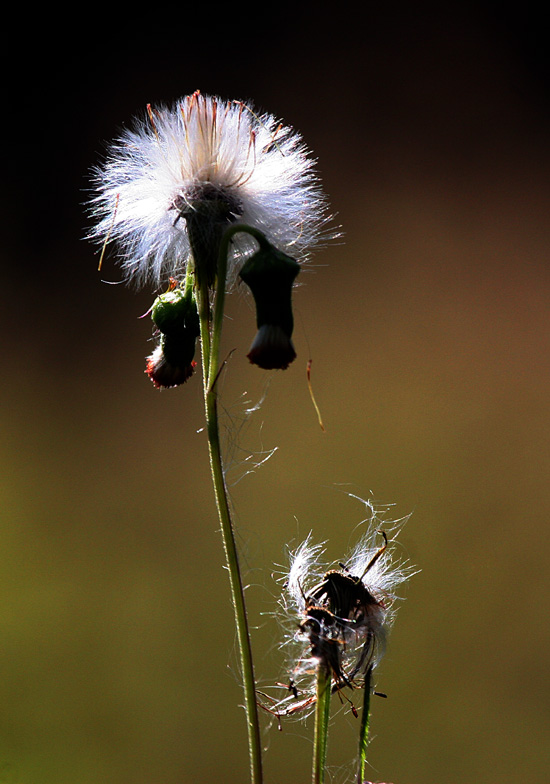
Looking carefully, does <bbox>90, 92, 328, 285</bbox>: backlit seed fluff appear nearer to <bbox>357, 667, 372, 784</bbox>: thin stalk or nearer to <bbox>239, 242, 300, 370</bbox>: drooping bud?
<bbox>239, 242, 300, 370</bbox>: drooping bud

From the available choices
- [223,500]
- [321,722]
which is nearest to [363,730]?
[321,722]

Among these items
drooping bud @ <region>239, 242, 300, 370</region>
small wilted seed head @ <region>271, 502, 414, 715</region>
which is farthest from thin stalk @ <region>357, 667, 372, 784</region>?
drooping bud @ <region>239, 242, 300, 370</region>

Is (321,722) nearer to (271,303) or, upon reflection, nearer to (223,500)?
(223,500)

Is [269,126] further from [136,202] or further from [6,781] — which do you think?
[6,781]

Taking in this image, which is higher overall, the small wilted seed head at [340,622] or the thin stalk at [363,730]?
the small wilted seed head at [340,622]

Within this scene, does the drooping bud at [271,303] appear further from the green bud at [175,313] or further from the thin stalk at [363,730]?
the thin stalk at [363,730]

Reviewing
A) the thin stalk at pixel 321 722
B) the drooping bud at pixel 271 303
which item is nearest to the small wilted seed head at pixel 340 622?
the thin stalk at pixel 321 722
